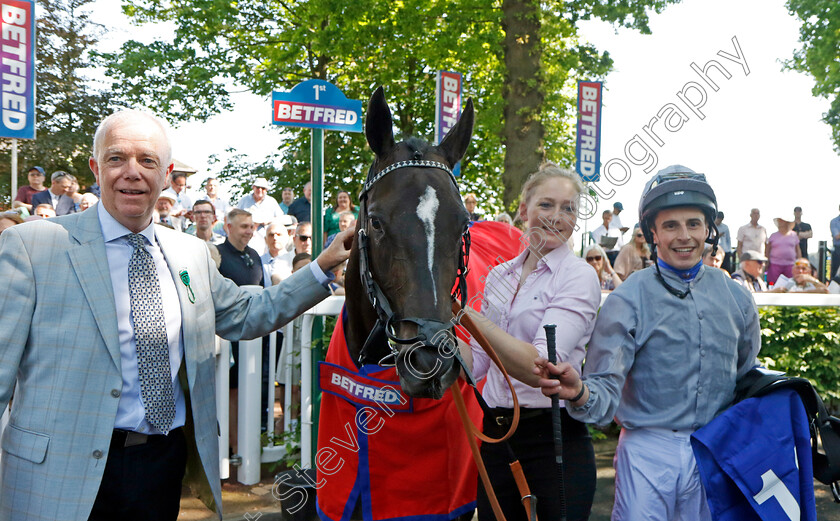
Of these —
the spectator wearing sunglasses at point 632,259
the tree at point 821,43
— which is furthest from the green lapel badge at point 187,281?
the tree at point 821,43

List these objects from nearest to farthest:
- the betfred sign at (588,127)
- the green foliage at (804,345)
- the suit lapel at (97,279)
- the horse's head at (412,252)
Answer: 1. the horse's head at (412,252)
2. the suit lapel at (97,279)
3. the green foliage at (804,345)
4. the betfred sign at (588,127)

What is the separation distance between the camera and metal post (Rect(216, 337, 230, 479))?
14.3ft

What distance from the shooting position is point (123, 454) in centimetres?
202

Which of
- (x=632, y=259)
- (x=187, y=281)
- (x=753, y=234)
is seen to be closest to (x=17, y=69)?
(x=187, y=281)

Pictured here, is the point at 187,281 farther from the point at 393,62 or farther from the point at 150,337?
the point at 393,62

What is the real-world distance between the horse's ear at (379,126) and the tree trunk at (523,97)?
8289 millimetres

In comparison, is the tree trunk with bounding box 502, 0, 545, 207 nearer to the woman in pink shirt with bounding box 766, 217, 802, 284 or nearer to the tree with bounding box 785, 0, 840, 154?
the woman in pink shirt with bounding box 766, 217, 802, 284

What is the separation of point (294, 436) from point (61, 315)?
289 centimetres

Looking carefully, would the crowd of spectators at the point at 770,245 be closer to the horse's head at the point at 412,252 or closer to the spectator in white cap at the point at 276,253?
the spectator in white cap at the point at 276,253

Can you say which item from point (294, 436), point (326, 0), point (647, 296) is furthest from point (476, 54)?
point (647, 296)

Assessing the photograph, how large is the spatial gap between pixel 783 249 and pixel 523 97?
7.03 m

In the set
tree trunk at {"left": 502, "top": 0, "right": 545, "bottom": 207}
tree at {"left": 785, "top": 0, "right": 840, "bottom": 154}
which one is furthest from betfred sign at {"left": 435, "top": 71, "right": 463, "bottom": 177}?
tree at {"left": 785, "top": 0, "right": 840, "bottom": 154}

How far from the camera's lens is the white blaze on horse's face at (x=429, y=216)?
198 centimetres

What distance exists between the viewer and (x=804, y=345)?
218 inches
